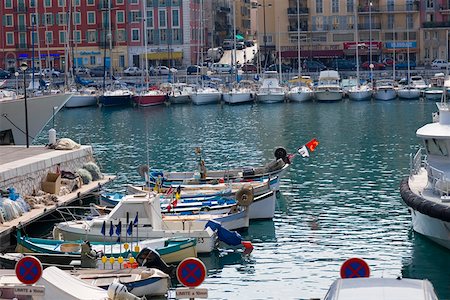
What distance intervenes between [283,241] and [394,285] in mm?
21515

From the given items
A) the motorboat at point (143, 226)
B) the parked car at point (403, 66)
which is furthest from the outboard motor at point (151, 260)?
the parked car at point (403, 66)

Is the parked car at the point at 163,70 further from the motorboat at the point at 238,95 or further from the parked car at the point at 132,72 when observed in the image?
the motorboat at the point at 238,95

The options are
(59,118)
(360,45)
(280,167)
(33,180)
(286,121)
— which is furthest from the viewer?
(360,45)

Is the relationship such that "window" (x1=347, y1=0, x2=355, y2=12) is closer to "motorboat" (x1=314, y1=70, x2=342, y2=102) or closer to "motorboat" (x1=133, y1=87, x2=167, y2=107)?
"motorboat" (x1=314, y1=70, x2=342, y2=102)

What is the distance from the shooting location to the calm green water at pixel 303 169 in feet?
109

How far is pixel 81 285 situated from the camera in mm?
26062

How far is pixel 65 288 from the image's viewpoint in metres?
25.0

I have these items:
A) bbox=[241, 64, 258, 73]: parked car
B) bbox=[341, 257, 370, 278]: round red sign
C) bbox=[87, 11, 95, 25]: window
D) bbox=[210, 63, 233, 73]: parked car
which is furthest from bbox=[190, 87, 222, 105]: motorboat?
bbox=[341, 257, 370, 278]: round red sign

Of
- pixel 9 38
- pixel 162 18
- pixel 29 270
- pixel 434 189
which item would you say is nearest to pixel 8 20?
pixel 9 38

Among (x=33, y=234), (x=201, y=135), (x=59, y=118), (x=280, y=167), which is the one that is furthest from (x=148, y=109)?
(x=33, y=234)

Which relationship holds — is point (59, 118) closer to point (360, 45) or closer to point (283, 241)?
point (360, 45)

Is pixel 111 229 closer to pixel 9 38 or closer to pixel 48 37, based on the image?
pixel 48 37

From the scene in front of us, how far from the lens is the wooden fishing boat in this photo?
3250 centimetres

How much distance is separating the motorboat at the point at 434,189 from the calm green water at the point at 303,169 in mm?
708
